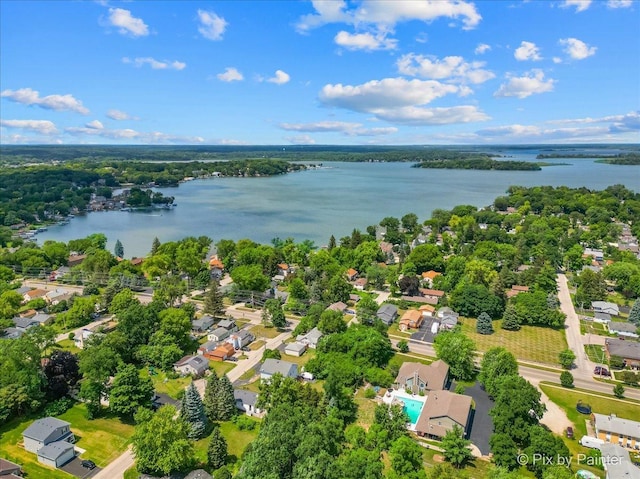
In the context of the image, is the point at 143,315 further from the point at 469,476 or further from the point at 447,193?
the point at 447,193

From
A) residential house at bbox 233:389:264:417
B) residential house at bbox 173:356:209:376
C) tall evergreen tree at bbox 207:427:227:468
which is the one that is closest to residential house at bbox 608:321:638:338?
residential house at bbox 233:389:264:417

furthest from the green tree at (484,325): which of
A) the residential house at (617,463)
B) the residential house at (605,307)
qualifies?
the residential house at (617,463)

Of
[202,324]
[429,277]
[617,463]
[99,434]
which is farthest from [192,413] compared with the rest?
[429,277]

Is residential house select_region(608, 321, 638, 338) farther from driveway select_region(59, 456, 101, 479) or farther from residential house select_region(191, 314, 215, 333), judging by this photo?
driveway select_region(59, 456, 101, 479)

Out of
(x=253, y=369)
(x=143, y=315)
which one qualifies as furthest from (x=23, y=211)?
(x=253, y=369)

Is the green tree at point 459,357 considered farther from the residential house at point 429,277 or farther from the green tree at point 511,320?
the residential house at point 429,277

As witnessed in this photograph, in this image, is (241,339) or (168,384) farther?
(241,339)

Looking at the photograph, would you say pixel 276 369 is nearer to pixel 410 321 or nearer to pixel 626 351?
pixel 410 321
